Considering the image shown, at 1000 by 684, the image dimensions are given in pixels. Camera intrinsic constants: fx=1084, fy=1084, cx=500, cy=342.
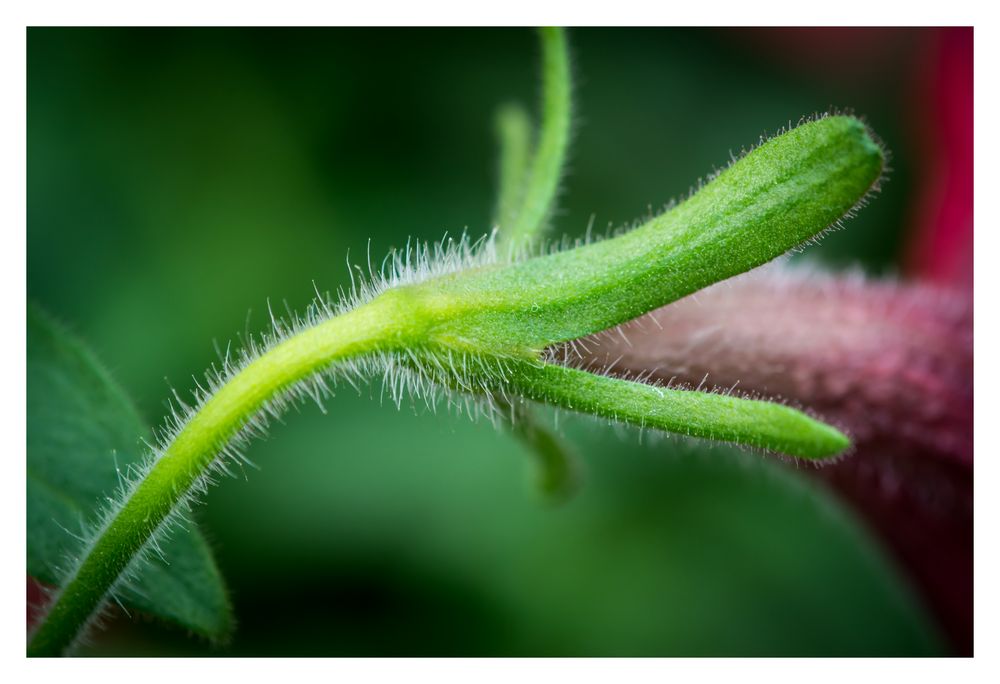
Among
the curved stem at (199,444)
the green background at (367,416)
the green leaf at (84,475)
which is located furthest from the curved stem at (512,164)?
the green background at (367,416)

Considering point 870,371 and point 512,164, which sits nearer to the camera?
point 512,164

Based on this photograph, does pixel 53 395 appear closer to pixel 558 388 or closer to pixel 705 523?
pixel 558 388

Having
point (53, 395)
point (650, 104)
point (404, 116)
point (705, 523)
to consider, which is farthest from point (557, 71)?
point (650, 104)

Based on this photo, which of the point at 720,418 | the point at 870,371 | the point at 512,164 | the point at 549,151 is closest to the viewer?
the point at 720,418

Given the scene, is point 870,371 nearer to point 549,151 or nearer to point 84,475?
point 549,151

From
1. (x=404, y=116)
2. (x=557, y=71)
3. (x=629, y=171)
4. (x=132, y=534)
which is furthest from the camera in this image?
(x=629, y=171)

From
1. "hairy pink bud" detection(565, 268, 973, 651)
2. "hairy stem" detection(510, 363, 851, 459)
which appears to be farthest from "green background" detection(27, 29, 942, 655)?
"hairy stem" detection(510, 363, 851, 459)

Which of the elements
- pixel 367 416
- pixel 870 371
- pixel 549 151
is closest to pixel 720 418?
pixel 549 151

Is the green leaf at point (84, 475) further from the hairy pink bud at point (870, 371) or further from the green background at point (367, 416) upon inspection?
the green background at point (367, 416)
